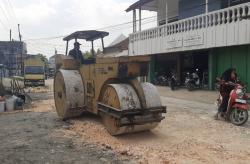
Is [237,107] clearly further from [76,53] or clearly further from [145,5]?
[145,5]

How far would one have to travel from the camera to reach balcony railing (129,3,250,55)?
47.2 feet

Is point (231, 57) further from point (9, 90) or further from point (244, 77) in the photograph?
point (9, 90)

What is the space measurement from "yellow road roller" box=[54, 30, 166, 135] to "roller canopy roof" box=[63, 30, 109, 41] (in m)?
1.16

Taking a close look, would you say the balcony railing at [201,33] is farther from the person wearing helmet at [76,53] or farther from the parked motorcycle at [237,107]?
the person wearing helmet at [76,53]

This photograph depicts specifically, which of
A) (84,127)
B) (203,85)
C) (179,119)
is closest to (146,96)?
(84,127)

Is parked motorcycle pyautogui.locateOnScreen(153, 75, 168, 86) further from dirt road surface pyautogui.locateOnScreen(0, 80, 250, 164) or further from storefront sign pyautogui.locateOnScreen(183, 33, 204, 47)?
dirt road surface pyautogui.locateOnScreen(0, 80, 250, 164)

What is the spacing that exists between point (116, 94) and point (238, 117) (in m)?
3.77

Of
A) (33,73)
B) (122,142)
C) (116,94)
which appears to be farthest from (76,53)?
(33,73)

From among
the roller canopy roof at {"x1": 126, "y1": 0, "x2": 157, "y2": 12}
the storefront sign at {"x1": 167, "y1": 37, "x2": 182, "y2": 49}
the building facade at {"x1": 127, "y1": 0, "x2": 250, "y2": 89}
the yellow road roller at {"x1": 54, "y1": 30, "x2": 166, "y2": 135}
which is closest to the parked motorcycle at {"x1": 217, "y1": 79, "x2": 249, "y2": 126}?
the yellow road roller at {"x1": 54, "y1": 30, "x2": 166, "y2": 135}

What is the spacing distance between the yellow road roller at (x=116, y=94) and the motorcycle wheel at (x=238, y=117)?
103 inches

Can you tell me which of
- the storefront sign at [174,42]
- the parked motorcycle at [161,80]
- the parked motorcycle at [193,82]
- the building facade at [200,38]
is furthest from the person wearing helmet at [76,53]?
the parked motorcycle at [161,80]

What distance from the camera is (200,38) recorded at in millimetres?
16953

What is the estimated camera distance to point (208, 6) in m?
18.2

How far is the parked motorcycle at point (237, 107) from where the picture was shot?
926 cm
